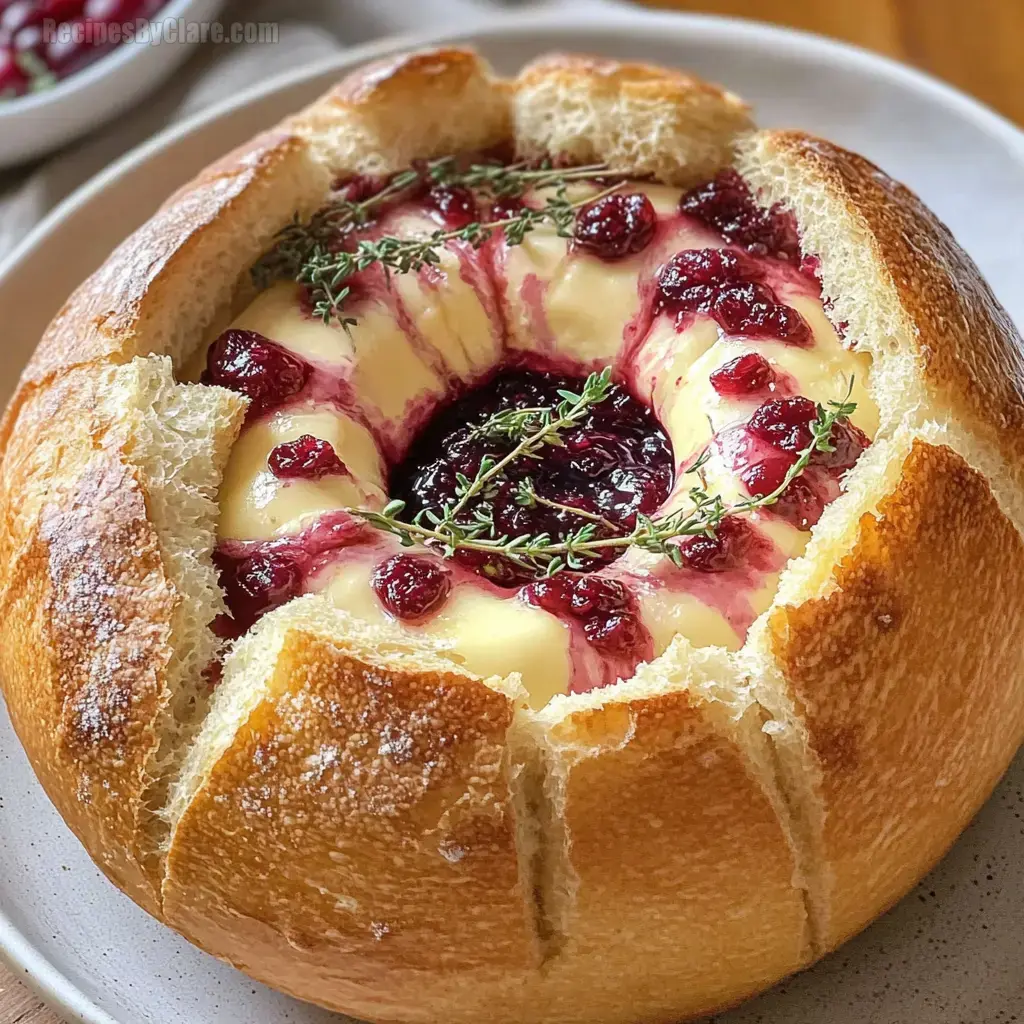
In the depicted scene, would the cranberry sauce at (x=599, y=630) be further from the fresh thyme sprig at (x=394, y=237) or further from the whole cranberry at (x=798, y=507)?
the fresh thyme sprig at (x=394, y=237)

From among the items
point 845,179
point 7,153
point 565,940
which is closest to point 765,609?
point 565,940

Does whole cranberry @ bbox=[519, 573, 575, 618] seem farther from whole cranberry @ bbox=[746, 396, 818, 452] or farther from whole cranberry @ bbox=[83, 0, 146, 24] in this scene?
whole cranberry @ bbox=[83, 0, 146, 24]

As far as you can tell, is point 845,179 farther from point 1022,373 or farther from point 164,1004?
point 164,1004

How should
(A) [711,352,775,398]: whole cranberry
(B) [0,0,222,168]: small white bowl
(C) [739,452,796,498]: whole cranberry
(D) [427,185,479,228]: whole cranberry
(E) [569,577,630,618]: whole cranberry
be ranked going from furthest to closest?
(B) [0,0,222,168]: small white bowl, (D) [427,185,479,228]: whole cranberry, (A) [711,352,775,398]: whole cranberry, (C) [739,452,796,498]: whole cranberry, (E) [569,577,630,618]: whole cranberry

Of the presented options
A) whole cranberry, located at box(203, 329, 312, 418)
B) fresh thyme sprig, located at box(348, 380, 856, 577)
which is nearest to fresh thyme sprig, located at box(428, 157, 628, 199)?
whole cranberry, located at box(203, 329, 312, 418)

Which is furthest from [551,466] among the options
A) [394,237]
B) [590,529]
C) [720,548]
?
[394,237]

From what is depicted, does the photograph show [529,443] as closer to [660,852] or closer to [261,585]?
[261,585]
